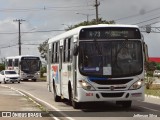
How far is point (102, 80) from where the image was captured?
1730 centimetres

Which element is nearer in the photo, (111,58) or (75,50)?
(111,58)

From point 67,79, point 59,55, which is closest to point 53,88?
point 59,55

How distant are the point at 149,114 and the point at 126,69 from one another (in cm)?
188

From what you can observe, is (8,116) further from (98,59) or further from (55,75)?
(55,75)

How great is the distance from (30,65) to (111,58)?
43020 millimetres

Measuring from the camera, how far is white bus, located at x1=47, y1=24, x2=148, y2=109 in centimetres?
1733

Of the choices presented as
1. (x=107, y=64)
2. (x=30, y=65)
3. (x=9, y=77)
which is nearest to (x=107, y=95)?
(x=107, y=64)

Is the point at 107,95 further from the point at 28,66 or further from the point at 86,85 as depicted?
the point at 28,66

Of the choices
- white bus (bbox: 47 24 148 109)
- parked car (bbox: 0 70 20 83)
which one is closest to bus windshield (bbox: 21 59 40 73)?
parked car (bbox: 0 70 20 83)

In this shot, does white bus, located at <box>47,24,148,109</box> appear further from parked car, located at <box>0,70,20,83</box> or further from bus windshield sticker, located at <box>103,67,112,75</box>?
parked car, located at <box>0,70,20,83</box>

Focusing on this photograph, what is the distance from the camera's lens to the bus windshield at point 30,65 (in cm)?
5969

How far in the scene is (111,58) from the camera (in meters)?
17.5

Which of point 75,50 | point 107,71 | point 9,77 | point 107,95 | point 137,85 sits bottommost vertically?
point 9,77

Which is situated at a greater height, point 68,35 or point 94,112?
point 68,35
